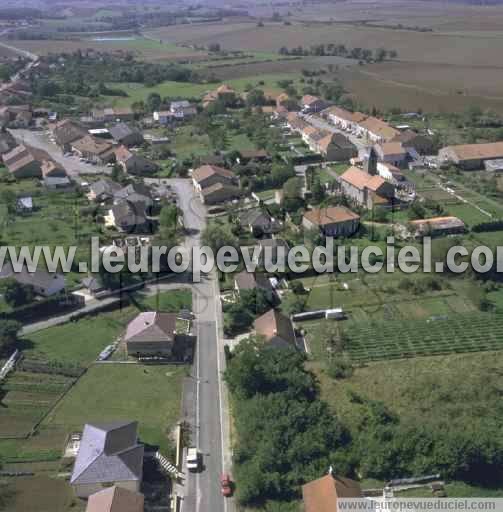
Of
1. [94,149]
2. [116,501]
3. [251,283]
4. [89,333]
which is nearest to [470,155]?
[251,283]

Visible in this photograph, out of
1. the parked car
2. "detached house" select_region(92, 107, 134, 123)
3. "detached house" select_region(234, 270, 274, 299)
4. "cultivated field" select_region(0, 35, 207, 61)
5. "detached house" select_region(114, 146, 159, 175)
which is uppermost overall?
"cultivated field" select_region(0, 35, 207, 61)

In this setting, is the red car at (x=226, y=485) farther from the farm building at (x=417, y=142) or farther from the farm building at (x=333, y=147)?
the farm building at (x=417, y=142)

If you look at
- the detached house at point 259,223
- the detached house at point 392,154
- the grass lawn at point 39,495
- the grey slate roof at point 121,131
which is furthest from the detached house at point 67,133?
the grass lawn at point 39,495

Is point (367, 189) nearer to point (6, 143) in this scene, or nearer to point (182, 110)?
point (182, 110)

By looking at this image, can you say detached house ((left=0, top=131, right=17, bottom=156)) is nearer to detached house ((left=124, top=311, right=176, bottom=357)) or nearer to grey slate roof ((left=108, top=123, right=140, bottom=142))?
grey slate roof ((left=108, top=123, right=140, bottom=142))

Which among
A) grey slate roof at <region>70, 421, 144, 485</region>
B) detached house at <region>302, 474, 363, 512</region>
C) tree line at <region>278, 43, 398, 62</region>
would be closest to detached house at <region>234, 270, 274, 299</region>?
grey slate roof at <region>70, 421, 144, 485</region>

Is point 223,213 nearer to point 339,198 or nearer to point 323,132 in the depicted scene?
point 339,198
